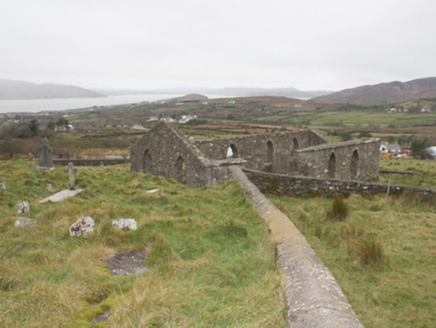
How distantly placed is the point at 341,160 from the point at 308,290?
15440 mm

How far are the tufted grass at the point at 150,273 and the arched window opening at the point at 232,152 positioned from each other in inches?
392

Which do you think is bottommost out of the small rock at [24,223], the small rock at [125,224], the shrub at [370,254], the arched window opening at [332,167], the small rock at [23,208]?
the arched window opening at [332,167]

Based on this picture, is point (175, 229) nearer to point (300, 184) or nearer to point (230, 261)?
point (230, 261)

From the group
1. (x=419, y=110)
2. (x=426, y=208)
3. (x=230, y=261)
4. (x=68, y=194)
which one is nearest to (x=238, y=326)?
(x=230, y=261)

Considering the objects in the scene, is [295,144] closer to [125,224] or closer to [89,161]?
[89,161]

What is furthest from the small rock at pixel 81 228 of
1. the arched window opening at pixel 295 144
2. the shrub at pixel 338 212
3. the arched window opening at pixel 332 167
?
the arched window opening at pixel 295 144

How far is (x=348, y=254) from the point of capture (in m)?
5.47

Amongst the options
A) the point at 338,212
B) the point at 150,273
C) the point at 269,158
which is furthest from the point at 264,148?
the point at 150,273

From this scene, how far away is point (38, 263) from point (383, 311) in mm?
4546

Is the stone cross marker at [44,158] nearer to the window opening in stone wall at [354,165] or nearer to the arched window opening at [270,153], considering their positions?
the arched window opening at [270,153]

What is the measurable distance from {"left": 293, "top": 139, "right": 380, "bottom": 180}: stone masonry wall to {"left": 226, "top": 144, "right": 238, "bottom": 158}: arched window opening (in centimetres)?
326

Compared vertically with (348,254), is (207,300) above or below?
above

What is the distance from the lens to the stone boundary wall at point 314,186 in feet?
33.5

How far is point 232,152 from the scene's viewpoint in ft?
56.6
